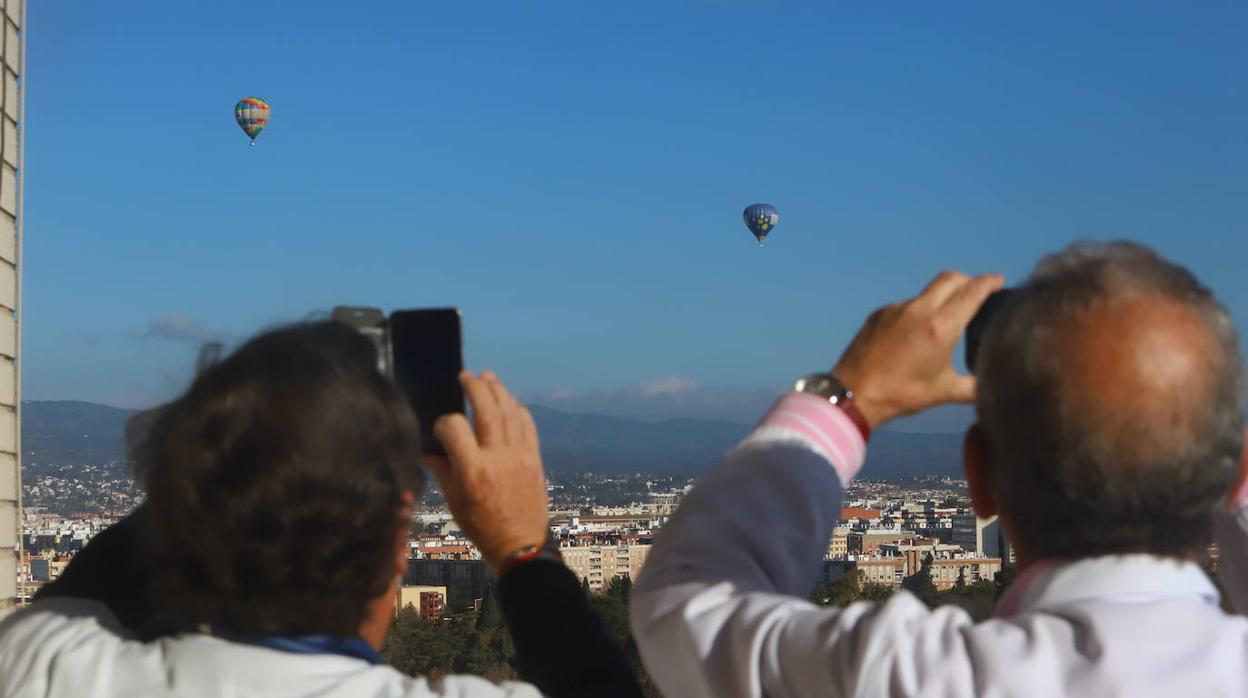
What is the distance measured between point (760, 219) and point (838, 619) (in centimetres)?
4042

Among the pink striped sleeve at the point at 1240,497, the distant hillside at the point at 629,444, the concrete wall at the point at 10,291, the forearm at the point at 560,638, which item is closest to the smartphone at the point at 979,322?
the pink striped sleeve at the point at 1240,497

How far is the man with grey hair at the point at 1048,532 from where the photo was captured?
0.99 meters

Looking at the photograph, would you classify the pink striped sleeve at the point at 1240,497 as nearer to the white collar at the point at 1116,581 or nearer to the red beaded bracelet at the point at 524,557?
the white collar at the point at 1116,581

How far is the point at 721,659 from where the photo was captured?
105 cm

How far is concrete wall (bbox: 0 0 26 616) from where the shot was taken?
18.7 ft

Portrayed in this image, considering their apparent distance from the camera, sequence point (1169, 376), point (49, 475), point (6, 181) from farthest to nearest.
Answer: point (49, 475) → point (6, 181) → point (1169, 376)

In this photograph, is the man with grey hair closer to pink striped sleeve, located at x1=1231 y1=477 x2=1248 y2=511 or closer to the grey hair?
the grey hair

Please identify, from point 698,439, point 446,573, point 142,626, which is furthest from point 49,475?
point 698,439

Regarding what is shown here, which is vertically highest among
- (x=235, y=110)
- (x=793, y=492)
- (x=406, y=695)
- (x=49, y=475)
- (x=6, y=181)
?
(x=235, y=110)

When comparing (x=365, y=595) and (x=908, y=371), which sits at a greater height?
(x=908, y=371)

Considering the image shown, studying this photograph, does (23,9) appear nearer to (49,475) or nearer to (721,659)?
(721,659)

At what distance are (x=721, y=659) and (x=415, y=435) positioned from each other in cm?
27

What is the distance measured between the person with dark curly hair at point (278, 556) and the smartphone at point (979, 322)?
33cm

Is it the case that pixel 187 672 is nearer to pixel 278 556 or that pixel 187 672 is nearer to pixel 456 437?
pixel 278 556
